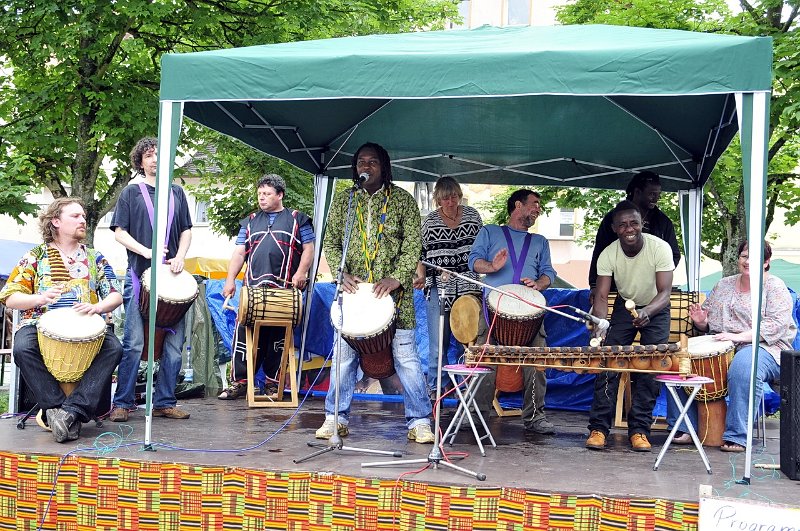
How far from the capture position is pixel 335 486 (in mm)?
4516

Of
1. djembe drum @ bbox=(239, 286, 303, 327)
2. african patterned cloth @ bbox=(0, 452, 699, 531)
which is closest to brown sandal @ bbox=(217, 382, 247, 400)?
djembe drum @ bbox=(239, 286, 303, 327)

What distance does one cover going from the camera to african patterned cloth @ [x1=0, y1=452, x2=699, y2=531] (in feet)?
13.9

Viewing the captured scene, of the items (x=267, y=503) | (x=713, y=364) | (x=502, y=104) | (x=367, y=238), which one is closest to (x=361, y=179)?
(x=367, y=238)

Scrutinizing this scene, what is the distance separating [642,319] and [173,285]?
316 centimetres

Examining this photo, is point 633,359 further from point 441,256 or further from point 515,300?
point 441,256

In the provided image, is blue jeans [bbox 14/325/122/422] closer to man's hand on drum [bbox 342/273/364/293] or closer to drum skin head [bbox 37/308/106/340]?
drum skin head [bbox 37/308/106/340]

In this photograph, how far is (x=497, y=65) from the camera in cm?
489

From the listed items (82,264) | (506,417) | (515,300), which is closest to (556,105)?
(515,300)

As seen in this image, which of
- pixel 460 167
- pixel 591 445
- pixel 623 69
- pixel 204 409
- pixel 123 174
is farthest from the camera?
pixel 123 174

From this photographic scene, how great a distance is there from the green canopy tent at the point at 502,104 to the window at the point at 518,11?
22.6 metres

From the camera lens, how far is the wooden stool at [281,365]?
7.10 meters

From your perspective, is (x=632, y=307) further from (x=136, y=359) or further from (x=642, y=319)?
(x=136, y=359)

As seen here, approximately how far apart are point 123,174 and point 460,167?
6.87 meters

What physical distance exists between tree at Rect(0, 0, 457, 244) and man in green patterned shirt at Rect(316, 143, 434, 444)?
5.56m
